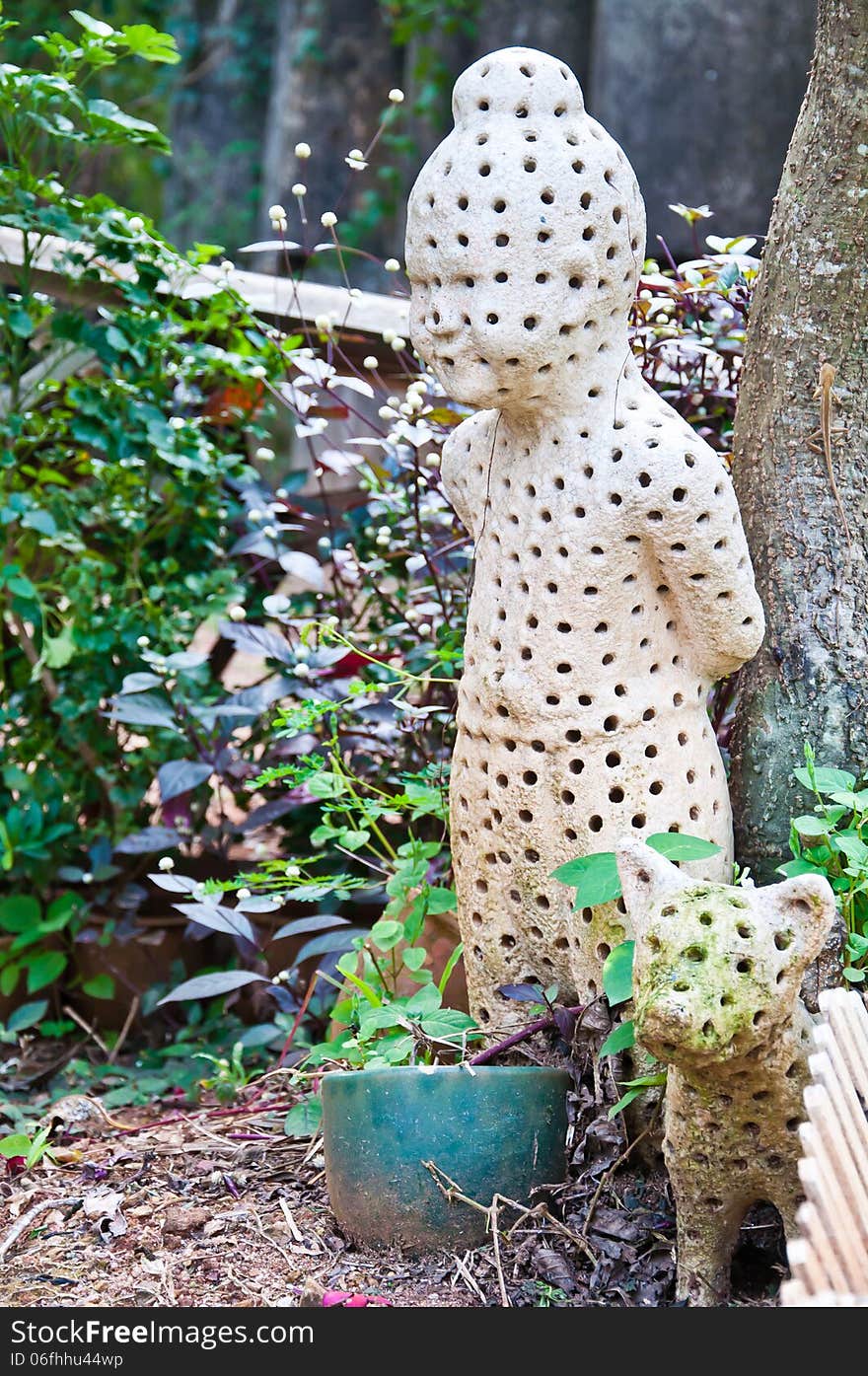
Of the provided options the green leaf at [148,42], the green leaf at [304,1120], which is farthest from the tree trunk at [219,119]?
the green leaf at [304,1120]

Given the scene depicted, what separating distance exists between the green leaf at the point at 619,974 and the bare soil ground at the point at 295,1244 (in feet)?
0.97

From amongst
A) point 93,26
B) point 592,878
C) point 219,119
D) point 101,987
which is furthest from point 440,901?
point 219,119

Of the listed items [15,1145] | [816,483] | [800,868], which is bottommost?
[15,1145]

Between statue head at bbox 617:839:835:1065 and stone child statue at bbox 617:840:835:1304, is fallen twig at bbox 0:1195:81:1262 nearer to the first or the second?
stone child statue at bbox 617:840:835:1304

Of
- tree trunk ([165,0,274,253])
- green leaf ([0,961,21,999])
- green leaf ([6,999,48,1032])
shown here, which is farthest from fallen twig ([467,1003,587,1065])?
tree trunk ([165,0,274,253])

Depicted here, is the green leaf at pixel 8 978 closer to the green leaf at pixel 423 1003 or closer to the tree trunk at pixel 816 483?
the green leaf at pixel 423 1003

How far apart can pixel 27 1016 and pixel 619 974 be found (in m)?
1.92

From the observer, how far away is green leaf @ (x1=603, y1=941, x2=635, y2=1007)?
1.94 meters

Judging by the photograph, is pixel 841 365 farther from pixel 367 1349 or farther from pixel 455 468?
pixel 367 1349

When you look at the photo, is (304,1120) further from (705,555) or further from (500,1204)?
(705,555)

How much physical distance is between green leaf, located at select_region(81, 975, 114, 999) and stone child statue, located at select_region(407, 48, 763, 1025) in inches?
60.5

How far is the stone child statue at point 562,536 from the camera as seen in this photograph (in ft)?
6.79

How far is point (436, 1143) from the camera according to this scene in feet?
6.79

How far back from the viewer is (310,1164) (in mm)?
2529
